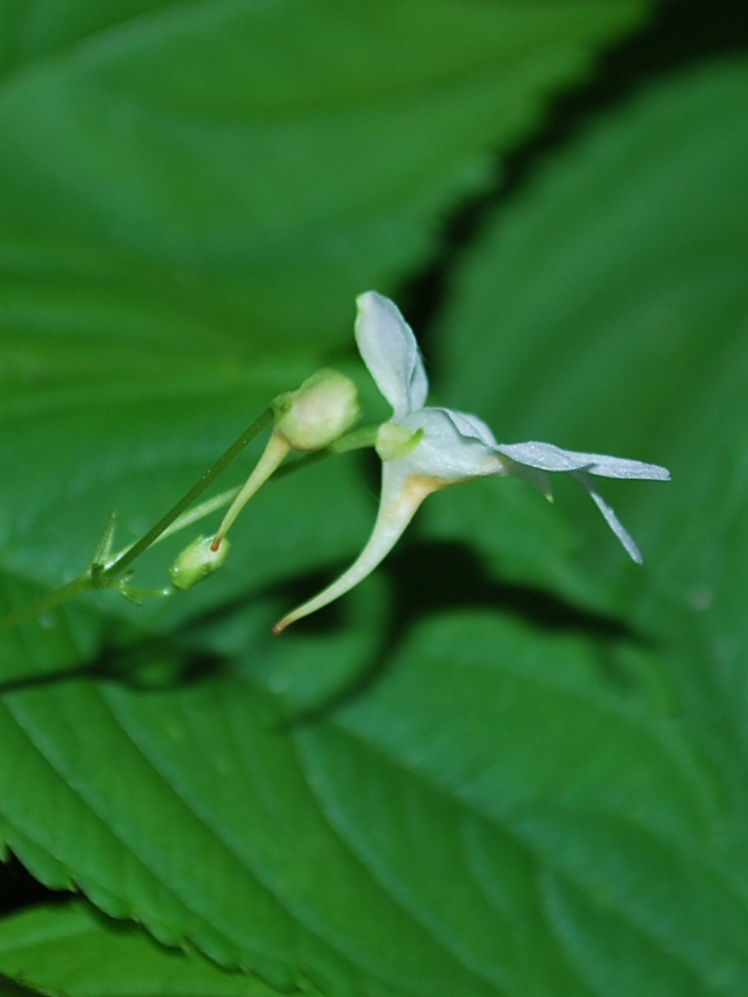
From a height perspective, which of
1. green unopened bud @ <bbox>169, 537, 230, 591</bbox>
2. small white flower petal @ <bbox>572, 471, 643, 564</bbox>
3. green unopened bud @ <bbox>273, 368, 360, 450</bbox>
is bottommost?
small white flower petal @ <bbox>572, 471, 643, 564</bbox>

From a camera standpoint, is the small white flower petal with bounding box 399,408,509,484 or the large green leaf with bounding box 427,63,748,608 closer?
the small white flower petal with bounding box 399,408,509,484

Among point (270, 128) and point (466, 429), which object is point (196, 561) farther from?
Result: point (270, 128)

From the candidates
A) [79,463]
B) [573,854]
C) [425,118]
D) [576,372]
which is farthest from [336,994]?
[576,372]

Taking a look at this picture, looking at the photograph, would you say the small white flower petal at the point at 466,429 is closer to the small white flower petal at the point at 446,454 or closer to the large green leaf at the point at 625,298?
the small white flower petal at the point at 446,454

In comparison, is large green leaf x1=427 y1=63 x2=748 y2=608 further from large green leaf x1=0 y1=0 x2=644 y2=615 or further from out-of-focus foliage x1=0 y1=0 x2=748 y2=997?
large green leaf x1=0 y1=0 x2=644 y2=615

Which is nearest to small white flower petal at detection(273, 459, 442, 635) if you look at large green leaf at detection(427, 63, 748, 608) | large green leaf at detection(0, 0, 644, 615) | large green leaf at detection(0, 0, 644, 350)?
large green leaf at detection(0, 0, 644, 615)

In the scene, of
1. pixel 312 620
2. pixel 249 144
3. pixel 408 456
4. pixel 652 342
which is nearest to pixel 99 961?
pixel 312 620
